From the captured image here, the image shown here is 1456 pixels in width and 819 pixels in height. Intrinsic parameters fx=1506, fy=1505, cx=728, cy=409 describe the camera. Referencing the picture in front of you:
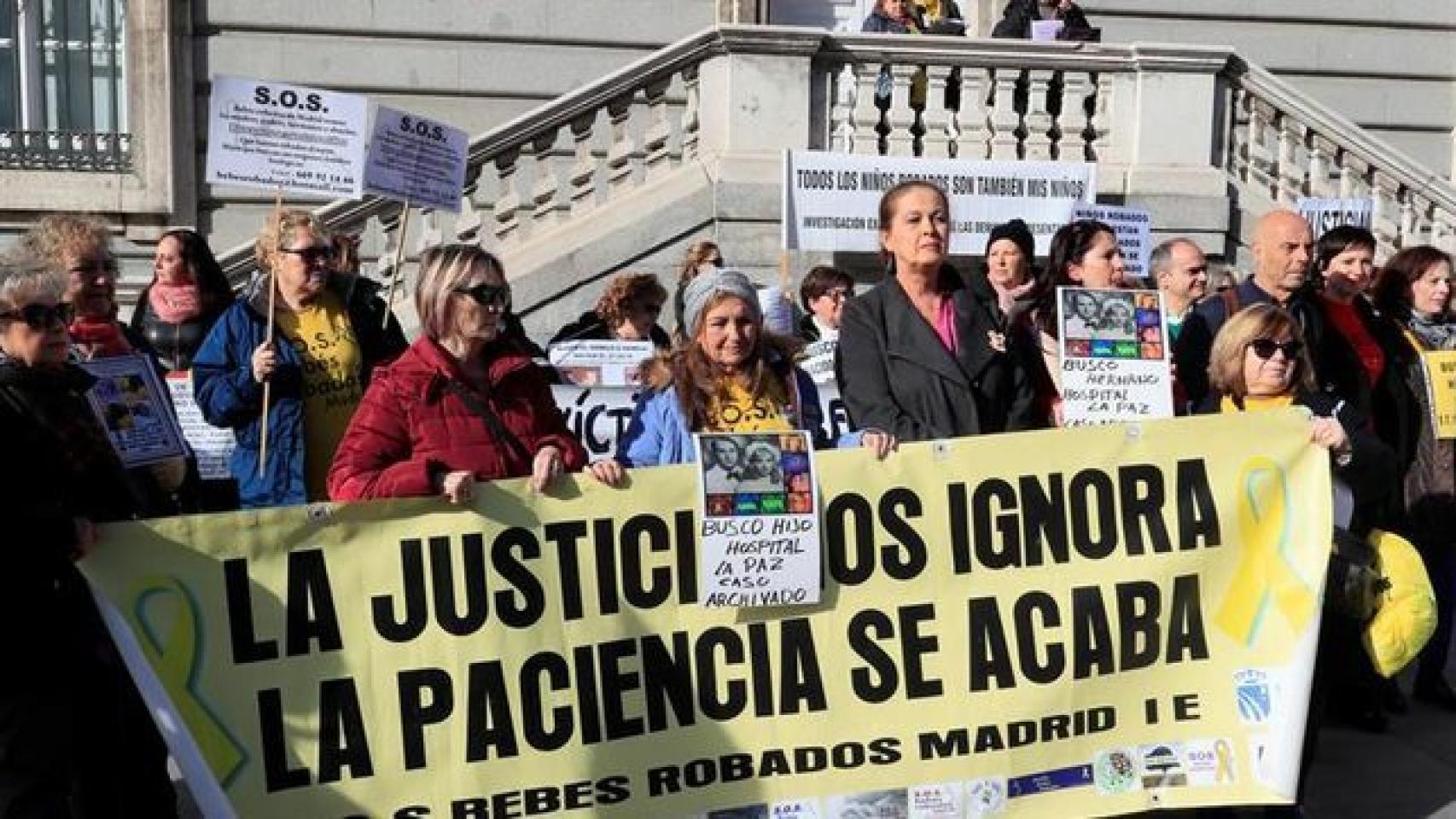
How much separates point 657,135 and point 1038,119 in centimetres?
275

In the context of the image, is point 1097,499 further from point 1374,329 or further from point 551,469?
point 1374,329

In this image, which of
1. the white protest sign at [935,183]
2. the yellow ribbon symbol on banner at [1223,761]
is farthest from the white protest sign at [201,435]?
the white protest sign at [935,183]

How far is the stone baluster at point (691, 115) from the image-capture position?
34.3 feet

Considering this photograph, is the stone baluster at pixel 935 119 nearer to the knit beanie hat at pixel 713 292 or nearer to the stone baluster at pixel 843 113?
the stone baluster at pixel 843 113

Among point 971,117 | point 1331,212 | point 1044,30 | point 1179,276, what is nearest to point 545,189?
point 971,117

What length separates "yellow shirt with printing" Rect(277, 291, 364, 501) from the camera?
5.14m

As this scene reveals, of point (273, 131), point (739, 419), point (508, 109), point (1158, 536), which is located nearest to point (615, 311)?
point (273, 131)

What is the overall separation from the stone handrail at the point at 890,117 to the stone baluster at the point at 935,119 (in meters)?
0.01

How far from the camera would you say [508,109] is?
1305 cm

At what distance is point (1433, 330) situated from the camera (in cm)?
605

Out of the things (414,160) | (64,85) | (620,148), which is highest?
(64,85)

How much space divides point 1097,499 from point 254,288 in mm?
2941

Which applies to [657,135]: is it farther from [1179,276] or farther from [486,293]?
[486,293]

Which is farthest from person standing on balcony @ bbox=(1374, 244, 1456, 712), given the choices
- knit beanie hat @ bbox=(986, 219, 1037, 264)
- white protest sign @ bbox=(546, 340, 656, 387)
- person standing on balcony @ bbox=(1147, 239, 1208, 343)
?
white protest sign @ bbox=(546, 340, 656, 387)
